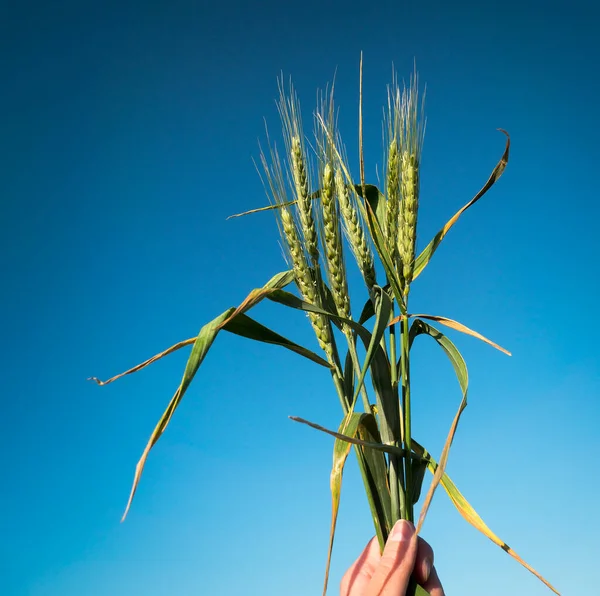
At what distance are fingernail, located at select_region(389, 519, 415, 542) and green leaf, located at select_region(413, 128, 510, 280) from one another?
2.03ft

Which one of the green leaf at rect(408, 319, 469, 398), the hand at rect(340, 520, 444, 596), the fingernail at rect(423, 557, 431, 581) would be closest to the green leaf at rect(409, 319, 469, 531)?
the green leaf at rect(408, 319, 469, 398)

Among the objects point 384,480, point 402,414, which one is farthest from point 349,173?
point 384,480

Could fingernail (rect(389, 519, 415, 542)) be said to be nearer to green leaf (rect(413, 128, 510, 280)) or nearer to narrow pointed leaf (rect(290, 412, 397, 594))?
narrow pointed leaf (rect(290, 412, 397, 594))

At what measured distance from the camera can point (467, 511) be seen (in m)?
1.56

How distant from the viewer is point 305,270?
165 centimetres

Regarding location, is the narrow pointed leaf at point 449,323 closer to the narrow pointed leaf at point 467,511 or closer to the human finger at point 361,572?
the narrow pointed leaf at point 467,511

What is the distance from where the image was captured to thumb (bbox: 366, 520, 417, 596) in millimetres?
1484

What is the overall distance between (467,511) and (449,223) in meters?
0.74

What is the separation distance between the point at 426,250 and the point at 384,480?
60cm

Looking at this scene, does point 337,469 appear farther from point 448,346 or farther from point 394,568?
point 448,346

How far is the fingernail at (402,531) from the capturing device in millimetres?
1511

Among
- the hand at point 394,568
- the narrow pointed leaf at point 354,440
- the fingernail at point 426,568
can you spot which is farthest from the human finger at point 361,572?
the narrow pointed leaf at point 354,440

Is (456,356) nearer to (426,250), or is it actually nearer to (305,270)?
(426,250)

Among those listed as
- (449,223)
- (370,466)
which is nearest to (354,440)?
(370,466)
